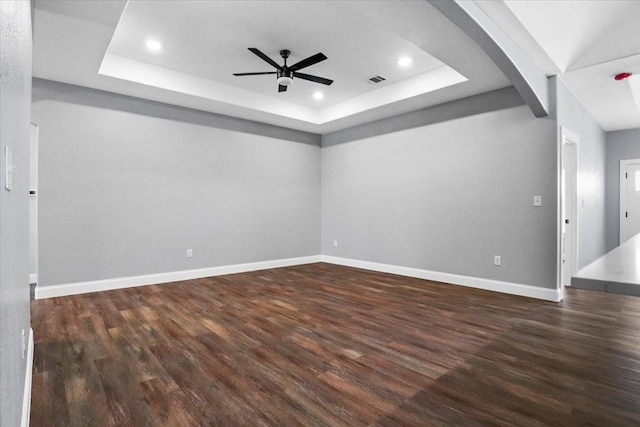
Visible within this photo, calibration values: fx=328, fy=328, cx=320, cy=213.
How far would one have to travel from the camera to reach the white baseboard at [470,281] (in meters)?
3.91

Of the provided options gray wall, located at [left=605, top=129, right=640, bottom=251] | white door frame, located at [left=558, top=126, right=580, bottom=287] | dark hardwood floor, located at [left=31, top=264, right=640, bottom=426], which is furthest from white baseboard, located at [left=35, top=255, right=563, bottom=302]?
gray wall, located at [left=605, top=129, right=640, bottom=251]

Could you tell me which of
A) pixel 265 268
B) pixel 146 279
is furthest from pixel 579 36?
pixel 146 279

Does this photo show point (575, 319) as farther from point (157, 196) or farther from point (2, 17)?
point (157, 196)

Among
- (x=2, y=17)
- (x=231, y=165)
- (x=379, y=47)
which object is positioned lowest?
(x=2, y=17)

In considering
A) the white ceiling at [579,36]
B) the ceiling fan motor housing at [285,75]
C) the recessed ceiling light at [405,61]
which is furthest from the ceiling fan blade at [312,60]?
the white ceiling at [579,36]

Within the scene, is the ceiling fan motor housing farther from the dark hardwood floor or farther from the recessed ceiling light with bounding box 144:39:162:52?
the dark hardwood floor

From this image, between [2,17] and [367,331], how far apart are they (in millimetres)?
2843

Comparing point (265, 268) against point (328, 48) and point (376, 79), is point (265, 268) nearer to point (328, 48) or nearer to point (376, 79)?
point (376, 79)

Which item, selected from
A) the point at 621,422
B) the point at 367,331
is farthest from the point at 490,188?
the point at 621,422

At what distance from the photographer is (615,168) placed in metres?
6.38

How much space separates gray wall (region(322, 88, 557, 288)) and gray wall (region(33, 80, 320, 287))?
1336 mm

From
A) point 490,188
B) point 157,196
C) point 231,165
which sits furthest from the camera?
point 231,165

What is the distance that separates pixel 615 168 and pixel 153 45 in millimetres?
8135

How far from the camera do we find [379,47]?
370 centimetres
